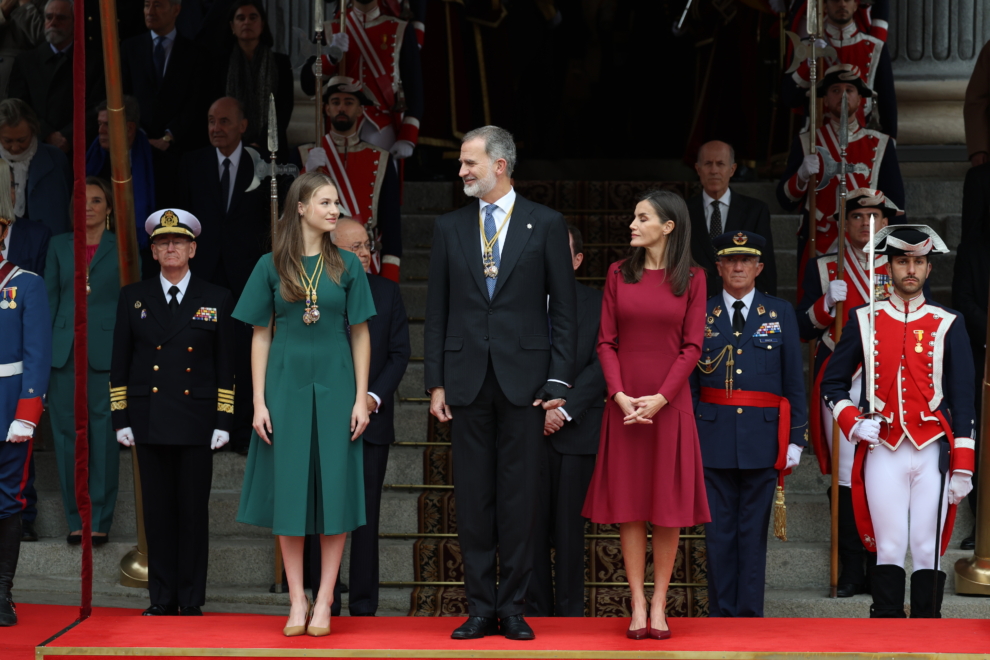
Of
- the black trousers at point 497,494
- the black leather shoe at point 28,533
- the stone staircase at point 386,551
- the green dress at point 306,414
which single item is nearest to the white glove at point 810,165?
the stone staircase at point 386,551

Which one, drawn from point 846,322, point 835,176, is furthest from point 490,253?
point 835,176

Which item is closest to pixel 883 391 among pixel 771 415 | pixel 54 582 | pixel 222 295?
pixel 771 415

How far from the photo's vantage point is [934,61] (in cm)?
898

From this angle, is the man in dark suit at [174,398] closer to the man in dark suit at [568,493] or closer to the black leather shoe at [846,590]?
the man in dark suit at [568,493]

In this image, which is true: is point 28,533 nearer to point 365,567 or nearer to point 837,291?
point 365,567

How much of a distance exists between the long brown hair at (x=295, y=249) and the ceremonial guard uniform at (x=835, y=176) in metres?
3.20

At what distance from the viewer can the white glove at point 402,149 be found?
7.22m

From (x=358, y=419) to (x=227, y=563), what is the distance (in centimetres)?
215

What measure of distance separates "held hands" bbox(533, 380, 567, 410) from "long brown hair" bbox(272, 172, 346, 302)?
772 mm

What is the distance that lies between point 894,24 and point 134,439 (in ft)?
19.8

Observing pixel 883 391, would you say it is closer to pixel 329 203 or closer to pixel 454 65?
pixel 329 203

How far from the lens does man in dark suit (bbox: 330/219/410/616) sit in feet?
17.5

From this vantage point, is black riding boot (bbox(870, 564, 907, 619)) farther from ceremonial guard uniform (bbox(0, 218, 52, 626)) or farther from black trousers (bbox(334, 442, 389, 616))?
ceremonial guard uniform (bbox(0, 218, 52, 626))

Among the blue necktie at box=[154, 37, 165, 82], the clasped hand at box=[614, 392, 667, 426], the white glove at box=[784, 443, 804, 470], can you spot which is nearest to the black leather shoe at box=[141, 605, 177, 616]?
the clasped hand at box=[614, 392, 667, 426]
